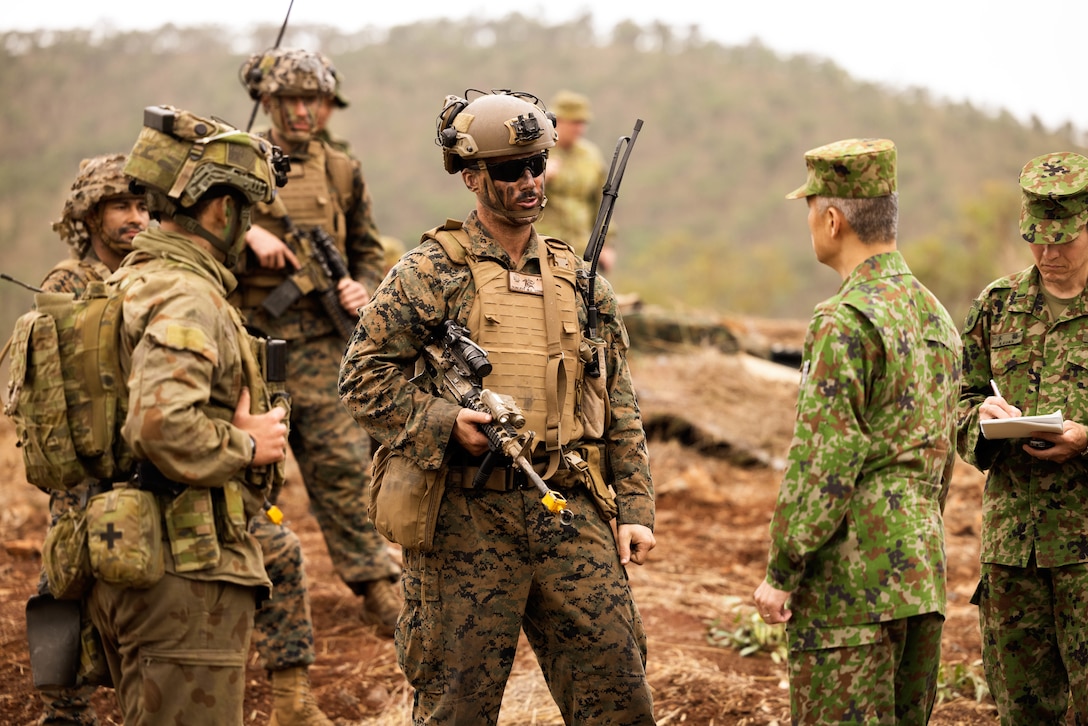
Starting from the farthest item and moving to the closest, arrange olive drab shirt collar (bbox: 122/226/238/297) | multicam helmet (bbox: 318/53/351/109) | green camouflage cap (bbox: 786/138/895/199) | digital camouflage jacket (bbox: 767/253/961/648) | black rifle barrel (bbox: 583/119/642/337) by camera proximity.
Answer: multicam helmet (bbox: 318/53/351/109), black rifle barrel (bbox: 583/119/642/337), olive drab shirt collar (bbox: 122/226/238/297), green camouflage cap (bbox: 786/138/895/199), digital camouflage jacket (bbox: 767/253/961/648)

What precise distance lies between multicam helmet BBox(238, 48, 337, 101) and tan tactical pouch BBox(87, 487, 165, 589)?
10.4 feet

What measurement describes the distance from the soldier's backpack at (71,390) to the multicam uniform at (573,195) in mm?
7272

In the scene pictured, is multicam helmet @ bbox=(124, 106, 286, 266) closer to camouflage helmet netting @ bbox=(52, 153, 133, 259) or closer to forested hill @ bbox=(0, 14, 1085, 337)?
camouflage helmet netting @ bbox=(52, 153, 133, 259)

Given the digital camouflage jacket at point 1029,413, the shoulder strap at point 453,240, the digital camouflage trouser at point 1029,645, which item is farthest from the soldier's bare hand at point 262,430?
the digital camouflage trouser at point 1029,645

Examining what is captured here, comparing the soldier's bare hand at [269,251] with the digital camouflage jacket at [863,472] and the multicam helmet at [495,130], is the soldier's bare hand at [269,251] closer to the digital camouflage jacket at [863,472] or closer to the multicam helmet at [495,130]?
the multicam helmet at [495,130]

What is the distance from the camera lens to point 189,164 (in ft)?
12.3

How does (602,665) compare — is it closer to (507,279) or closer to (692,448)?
(507,279)

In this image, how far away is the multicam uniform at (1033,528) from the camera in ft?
14.3

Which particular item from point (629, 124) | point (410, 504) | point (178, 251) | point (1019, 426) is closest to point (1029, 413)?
point (1019, 426)

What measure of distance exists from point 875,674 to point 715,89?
42.1 meters

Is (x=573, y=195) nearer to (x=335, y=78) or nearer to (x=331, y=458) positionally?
(x=335, y=78)

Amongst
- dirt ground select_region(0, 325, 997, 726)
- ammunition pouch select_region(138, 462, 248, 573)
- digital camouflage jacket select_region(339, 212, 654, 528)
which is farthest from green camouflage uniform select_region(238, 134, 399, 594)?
ammunition pouch select_region(138, 462, 248, 573)

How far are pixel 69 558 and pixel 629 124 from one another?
38.0 meters

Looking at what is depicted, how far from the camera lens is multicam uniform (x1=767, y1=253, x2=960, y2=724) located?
3.35m
